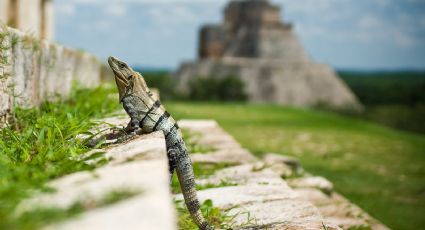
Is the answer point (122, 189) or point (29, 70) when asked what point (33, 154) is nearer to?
point (122, 189)

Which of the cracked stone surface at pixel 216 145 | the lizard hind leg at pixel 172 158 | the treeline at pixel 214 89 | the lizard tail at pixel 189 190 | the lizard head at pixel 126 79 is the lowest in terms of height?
the treeline at pixel 214 89

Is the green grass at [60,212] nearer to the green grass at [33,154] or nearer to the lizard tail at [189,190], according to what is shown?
the green grass at [33,154]

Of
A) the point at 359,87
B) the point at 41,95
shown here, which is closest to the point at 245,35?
the point at 359,87

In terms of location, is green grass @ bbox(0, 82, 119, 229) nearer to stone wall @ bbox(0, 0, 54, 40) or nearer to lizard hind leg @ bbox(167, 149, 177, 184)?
lizard hind leg @ bbox(167, 149, 177, 184)

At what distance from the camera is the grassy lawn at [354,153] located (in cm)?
726

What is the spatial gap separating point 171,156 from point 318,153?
8.72 meters

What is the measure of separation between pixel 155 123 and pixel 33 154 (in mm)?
633

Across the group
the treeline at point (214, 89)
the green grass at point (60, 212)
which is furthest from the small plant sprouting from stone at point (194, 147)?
the treeline at point (214, 89)

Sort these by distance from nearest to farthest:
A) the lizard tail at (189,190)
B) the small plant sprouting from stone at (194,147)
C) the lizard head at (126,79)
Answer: the lizard tail at (189,190), the lizard head at (126,79), the small plant sprouting from stone at (194,147)

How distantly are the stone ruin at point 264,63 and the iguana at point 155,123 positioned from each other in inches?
1762

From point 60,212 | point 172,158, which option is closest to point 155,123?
point 172,158

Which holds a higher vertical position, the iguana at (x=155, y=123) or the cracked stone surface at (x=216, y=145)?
the iguana at (x=155, y=123)

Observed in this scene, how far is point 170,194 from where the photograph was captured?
3.05 metres

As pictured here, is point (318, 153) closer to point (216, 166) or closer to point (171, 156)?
point (216, 166)
